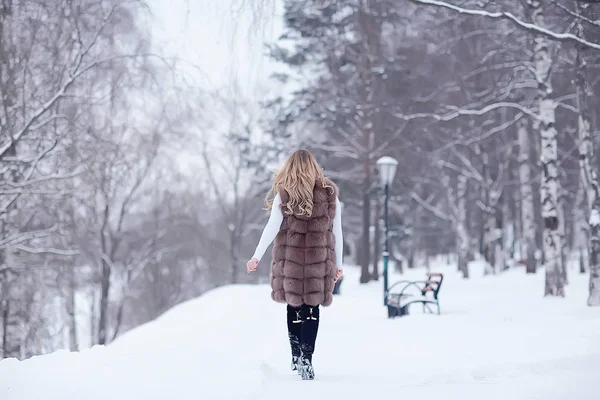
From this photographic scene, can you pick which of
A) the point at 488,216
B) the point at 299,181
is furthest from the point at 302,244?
the point at 488,216

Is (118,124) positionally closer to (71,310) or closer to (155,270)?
(71,310)

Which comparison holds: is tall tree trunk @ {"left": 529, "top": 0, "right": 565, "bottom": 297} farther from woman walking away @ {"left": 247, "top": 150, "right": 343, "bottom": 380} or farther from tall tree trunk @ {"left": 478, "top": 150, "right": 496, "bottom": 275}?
tall tree trunk @ {"left": 478, "top": 150, "right": 496, "bottom": 275}

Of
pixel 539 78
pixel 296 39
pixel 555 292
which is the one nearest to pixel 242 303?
pixel 555 292

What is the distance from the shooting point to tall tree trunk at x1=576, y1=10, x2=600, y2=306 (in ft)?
36.1

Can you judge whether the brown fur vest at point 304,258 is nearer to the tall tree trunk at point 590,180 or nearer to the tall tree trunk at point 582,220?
the tall tree trunk at point 590,180

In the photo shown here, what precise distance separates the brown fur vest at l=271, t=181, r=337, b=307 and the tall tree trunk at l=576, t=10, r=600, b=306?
303 inches

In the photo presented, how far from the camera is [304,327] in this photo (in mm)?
5082

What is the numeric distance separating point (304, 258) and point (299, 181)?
0.62 meters

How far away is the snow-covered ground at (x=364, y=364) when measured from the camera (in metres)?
4.59

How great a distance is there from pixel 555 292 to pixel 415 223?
26.6 metres

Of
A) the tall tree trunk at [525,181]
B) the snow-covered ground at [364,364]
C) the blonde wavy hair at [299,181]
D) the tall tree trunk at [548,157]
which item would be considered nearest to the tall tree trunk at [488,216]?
the tall tree trunk at [525,181]

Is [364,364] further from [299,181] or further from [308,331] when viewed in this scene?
[299,181]

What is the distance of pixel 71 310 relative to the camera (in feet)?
76.9

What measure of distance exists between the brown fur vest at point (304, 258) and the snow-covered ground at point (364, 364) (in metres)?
0.71
